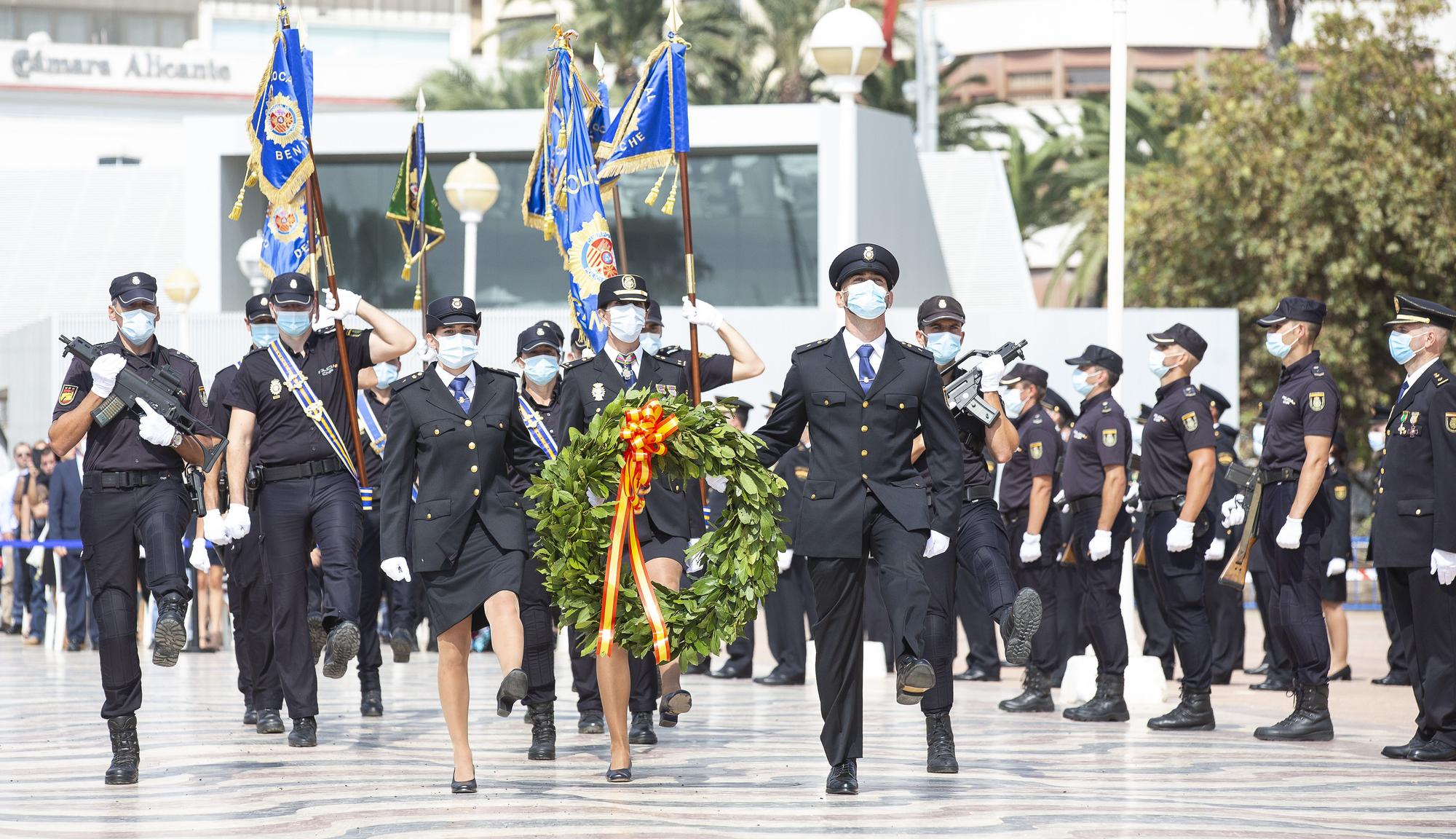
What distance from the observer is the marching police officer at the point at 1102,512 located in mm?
11656

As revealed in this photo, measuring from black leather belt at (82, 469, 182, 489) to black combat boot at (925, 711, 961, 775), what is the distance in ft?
12.8

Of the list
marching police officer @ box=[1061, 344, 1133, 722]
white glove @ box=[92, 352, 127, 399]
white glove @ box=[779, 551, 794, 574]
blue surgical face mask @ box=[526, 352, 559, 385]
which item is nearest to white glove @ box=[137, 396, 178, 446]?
white glove @ box=[92, 352, 127, 399]

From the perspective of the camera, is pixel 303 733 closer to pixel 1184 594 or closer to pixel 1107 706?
pixel 1107 706

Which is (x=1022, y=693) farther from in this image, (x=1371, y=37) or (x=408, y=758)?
(x=1371, y=37)

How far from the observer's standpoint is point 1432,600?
9.69 m

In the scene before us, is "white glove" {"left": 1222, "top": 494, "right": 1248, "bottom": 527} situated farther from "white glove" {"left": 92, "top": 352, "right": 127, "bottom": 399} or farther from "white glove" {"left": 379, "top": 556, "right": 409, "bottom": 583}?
"white glove" {"left": 92, "top": 352, "right": 127, "bottom": 399}

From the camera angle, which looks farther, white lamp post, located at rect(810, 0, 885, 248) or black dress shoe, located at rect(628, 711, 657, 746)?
white lamp post, located at rect(810, 0, 885, 248)

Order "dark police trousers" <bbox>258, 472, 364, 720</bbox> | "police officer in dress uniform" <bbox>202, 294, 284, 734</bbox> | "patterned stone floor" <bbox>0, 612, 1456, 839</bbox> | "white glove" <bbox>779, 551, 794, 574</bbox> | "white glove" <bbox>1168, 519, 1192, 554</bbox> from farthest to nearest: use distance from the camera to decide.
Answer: "white glove" <bbox>779, 551, 794, 574</bbox> < "white glove" <bbox>1168, 519, 1192, 554</bbox> < "police officer in dress uniform" <bbox>202, 294, 284, 734</bbox> < "dark police trousers" <bbox>258, 472, 364, 720</bbox> < "patterned stone floor" <bbox>0, 612, 1456, 839</bbox>

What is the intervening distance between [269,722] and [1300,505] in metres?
5.99

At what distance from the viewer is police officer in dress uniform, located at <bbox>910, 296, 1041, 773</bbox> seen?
29.2 feet

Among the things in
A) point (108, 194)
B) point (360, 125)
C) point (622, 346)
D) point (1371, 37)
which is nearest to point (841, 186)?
point (622, 346)

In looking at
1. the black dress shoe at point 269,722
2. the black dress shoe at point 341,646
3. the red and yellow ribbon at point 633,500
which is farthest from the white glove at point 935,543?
the black dress shoe at point 269,722

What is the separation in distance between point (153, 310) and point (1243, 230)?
23758mm

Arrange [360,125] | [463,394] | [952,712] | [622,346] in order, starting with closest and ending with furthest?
[463,394]
[622,346]
[952,712]
[360,125]
